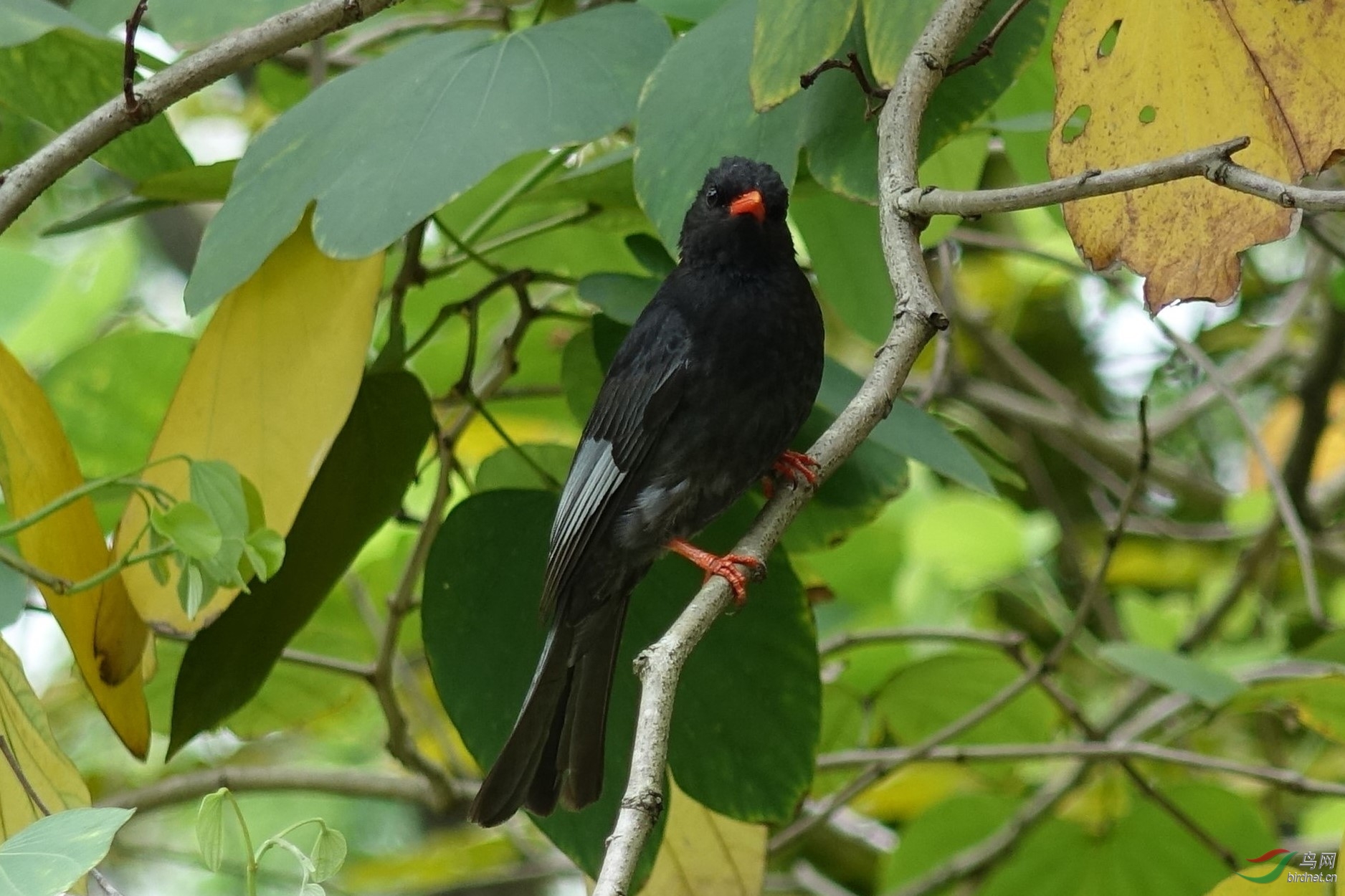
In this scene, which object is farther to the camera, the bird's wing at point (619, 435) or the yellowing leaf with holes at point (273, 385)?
the bird's wing at point (619, 435)

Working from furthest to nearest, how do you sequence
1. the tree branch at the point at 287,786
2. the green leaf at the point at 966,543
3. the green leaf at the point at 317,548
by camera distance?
the green leaf at the point at 966,543
the tree branch at the point at 287,786
the green leaf at the point at 317,548

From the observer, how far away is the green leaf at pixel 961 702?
3100mm

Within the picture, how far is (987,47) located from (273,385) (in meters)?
1.10

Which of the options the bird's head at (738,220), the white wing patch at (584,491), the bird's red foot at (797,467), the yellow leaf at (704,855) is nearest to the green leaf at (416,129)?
the bird's head at (738,220)

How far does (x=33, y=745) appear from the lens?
177 centimetres

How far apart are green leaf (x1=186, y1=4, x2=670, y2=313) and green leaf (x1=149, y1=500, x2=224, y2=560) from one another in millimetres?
284

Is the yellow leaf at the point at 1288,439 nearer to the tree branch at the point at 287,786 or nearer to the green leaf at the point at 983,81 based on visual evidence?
the tree branch at the point at 287,786

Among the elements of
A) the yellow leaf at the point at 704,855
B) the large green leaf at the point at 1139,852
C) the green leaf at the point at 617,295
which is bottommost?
the large green leaf at the point at 1139,852

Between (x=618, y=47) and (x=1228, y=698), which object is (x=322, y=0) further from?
(x=1228, y=698)

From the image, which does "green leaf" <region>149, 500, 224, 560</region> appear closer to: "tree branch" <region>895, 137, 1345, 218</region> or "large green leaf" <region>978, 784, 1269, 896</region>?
"tree branch" <region>895, 137, 1345, 218</region>

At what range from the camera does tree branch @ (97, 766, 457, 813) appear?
2.99 metres

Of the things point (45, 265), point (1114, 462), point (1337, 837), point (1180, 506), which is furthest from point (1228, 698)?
point (1180, 506)

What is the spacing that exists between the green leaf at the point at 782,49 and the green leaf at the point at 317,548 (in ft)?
2.48

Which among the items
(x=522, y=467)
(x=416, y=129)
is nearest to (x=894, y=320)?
(x=416, y=129)
